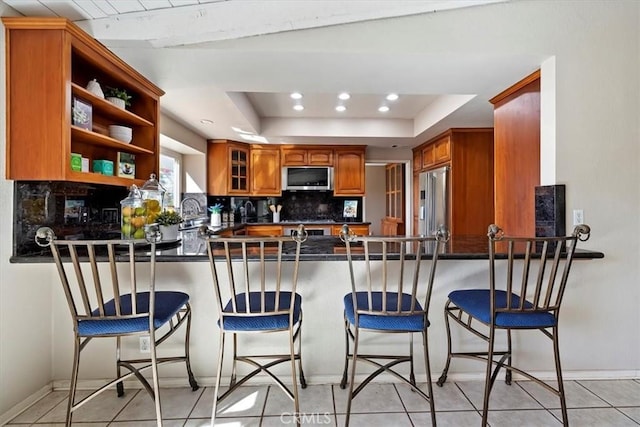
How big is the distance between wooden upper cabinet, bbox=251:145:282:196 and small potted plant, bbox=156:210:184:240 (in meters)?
2.88

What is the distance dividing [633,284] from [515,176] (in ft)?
3.22

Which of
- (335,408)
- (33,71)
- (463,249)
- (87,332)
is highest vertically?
(33,71)

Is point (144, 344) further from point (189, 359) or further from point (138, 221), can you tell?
point (138, 221)

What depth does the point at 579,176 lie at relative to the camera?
6.81 feet

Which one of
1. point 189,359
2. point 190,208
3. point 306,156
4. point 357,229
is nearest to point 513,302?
point 189,359

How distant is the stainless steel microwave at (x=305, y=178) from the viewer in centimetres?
520

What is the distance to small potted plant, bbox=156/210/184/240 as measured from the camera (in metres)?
2.22

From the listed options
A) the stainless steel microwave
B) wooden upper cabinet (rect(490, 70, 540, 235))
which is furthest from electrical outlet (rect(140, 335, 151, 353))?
the stainless steel microwave

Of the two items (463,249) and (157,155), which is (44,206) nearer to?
(157,155)

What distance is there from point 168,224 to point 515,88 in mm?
2689

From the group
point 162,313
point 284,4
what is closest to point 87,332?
point 162,313

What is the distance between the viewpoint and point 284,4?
6.12ft

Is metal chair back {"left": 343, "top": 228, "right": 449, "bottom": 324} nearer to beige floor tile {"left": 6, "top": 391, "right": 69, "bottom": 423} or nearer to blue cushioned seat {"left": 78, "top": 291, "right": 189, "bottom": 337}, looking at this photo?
blue cushioned seat {"left": 78, "top": 291, "right": 189, "bottom": 337}

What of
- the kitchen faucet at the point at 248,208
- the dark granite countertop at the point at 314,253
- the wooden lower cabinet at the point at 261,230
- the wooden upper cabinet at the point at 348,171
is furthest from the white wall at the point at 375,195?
the dark granite countertop at the point at 314,253
